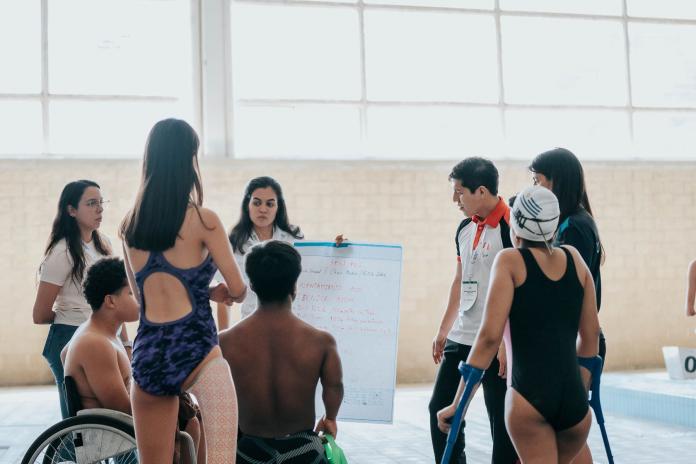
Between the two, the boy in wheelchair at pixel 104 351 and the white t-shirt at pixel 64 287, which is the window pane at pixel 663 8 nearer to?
the white t-shirt at pixel 64 287

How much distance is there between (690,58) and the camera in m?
8.96

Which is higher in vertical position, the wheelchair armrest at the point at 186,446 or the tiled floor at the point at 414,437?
the wheelchair armrest at the point at 186,446

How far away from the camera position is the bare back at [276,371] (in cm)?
227

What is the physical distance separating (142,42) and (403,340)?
367 centimetres

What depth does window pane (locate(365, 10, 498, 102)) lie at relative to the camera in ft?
26.7

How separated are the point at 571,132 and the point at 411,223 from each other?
81.3 inches

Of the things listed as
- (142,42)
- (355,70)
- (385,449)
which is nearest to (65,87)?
(142,42)

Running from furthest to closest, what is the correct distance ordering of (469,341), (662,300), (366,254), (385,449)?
1. (662,300)
2. (385,449)
3. (366,254)
4. (469,341)

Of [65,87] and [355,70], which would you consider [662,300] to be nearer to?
[355,70]

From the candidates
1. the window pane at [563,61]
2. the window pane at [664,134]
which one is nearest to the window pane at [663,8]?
the window pane at [563,61]

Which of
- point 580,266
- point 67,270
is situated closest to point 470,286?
point 580,266

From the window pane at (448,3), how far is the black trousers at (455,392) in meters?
5.67

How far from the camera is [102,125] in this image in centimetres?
773

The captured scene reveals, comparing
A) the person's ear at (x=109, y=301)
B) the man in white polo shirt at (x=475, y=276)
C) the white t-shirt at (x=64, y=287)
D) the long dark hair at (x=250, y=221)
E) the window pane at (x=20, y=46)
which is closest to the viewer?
the person's ear at (x=109, y=301)
